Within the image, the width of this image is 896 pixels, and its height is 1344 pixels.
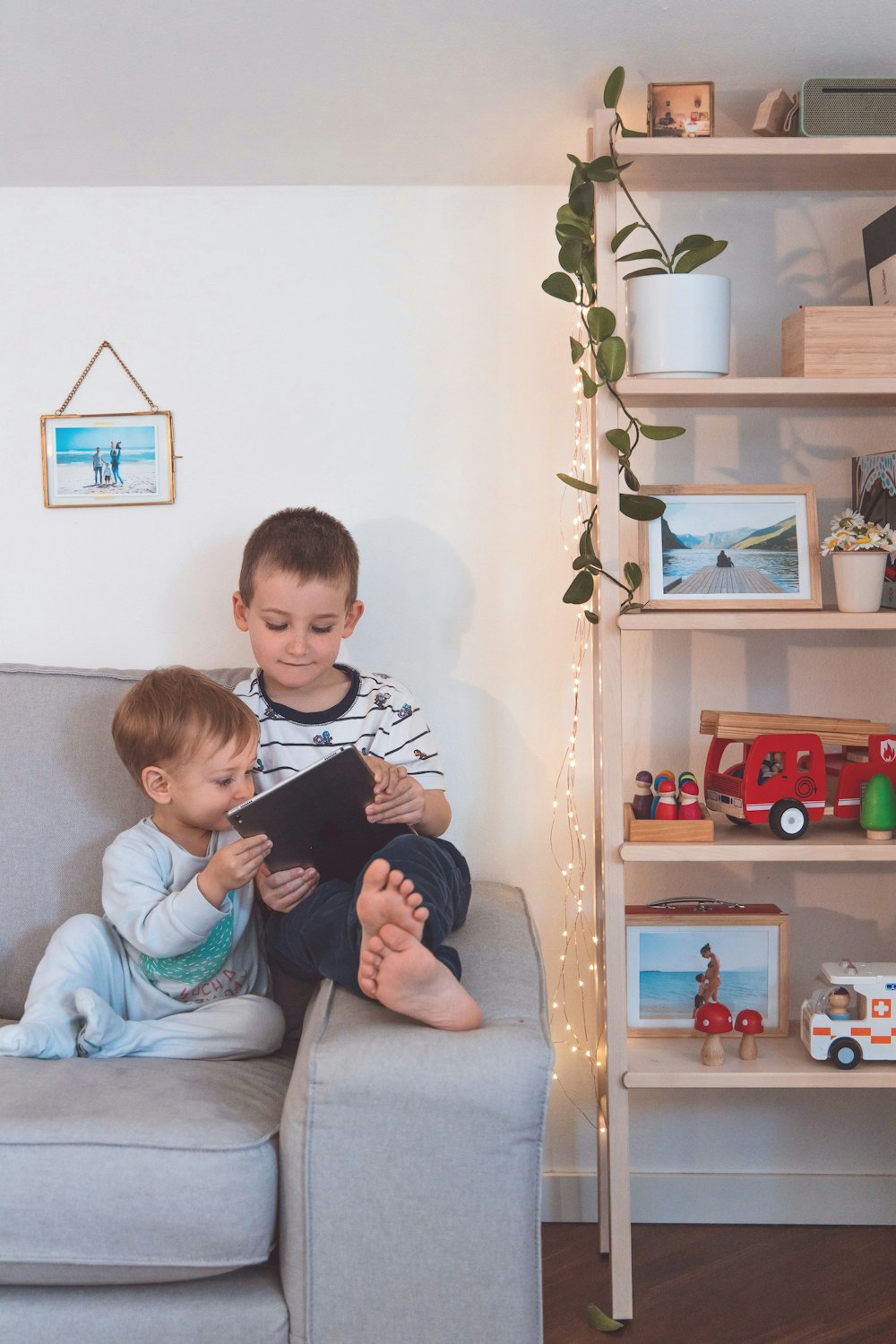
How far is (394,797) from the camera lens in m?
1.73

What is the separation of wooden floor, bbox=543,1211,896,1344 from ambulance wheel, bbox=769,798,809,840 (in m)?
0.72

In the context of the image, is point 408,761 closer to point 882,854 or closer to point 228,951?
point 228,951

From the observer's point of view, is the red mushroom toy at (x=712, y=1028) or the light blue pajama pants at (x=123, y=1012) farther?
the red mushroom toy at (x=712, y=1028)

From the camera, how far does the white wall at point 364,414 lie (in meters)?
2.09

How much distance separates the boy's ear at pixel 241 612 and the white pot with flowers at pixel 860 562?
942mm

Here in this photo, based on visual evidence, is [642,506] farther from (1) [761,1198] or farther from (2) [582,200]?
(1) [761,1198]

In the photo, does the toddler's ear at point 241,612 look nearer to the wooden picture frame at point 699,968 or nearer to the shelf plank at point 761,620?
the shelf plank at point 761,620

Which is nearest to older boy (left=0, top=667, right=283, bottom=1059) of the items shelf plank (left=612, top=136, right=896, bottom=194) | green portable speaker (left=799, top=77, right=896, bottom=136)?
shelf plank (left=612, top=136, right=896, bottom=194)

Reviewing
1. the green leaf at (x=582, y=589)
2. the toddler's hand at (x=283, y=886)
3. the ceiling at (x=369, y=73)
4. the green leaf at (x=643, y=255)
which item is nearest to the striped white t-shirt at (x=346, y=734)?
the toddler's hand at (x=283, y=886)

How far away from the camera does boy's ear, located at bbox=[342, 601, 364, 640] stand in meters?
1.91

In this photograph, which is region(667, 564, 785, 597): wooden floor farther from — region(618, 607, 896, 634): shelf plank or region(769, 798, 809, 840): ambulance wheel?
region(769, 798, 809, 840): ambulance wheel

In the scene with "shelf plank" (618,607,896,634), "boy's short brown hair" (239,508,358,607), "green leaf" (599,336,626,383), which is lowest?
"shelf plank" (618,607,896,634)

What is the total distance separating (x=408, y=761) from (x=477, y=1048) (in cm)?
65

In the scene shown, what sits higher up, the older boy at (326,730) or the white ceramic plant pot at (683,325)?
the white ceramic plant pot at (683,325)
